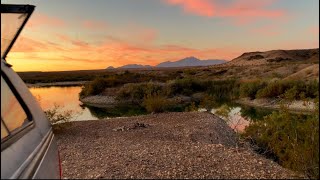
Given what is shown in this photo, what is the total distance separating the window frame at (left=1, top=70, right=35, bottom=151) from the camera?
10.8ft

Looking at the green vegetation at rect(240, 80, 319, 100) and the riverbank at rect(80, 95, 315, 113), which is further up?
the green vegetation at rect(240, 80, 319, 100)

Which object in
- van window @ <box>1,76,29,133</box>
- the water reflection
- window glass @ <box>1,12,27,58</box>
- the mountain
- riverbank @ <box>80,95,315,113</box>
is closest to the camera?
van window @ <box>1,76,29,133</box>

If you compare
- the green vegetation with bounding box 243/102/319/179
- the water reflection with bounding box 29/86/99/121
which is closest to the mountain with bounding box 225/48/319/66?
the water reflection with bounding box 29/86/99/121

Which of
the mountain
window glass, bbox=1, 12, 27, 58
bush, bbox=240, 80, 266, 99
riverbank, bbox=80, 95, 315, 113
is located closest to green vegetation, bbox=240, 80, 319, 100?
bush, bbox=240, 80, 266, 99

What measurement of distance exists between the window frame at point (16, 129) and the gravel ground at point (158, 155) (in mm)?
5268

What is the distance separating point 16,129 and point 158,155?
811cm

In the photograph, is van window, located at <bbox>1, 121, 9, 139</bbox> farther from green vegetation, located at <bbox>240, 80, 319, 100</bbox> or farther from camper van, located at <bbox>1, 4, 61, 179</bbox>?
→ green vegetation, located at <bbox>240, 80, 319, 100</bbox>

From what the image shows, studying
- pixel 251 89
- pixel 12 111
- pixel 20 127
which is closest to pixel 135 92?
pixel 251 89

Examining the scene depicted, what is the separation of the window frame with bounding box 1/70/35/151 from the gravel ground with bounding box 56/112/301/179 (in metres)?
5.27

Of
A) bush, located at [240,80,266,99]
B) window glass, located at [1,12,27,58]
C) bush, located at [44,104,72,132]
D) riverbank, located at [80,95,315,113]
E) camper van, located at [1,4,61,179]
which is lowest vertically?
riverbank, located at [80,95,315,113]

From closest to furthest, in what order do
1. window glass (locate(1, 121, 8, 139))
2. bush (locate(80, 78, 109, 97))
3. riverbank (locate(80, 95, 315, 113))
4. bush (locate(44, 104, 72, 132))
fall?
window glass (locate(1, 121, 8, 139)) < bush (locate(44, 104, 72, 132)) < riverbank (locate(80, 95, 315, 113)) < bush (locate(80, 78, 109, 97))

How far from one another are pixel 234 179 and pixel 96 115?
26056mm

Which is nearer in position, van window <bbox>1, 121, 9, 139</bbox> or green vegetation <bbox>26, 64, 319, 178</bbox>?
van window <bbox>1, 121, 9, 139</bbox>

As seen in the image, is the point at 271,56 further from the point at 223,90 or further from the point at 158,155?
the point at 158,155
